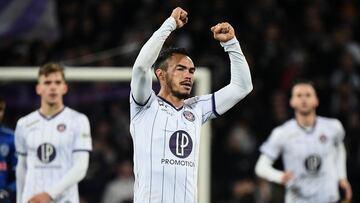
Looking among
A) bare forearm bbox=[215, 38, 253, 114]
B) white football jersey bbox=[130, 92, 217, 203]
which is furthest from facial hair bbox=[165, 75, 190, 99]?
bare forearm bbox=[215, 38, 253, 114]

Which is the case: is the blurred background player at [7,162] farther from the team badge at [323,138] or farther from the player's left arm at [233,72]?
the team badge at [323,138]

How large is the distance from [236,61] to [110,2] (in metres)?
7.92

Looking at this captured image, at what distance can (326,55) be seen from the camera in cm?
1405

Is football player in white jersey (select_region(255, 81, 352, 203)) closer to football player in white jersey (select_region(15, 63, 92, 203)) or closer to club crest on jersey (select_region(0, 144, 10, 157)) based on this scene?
football player in white jersey (select_region(15, 63, 92, 203))

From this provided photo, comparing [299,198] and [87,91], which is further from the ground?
[87,91]

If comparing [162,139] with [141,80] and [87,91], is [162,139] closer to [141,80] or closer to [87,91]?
[141,80]

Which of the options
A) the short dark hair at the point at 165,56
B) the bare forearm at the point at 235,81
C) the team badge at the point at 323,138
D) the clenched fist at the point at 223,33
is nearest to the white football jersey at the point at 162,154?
the short dark hair at the point at 165,56

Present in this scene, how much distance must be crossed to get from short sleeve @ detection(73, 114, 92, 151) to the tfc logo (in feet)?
6.27

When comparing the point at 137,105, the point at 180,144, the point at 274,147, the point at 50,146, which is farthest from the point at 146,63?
the point at 274,147

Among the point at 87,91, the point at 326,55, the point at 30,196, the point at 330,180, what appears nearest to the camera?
the point at 30,196

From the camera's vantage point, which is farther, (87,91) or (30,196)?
(87,91)

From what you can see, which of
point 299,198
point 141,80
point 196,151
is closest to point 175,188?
point 196,151

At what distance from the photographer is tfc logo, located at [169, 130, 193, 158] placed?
22.5 feet

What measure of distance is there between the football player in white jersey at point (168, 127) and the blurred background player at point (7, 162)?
7.33 ft
